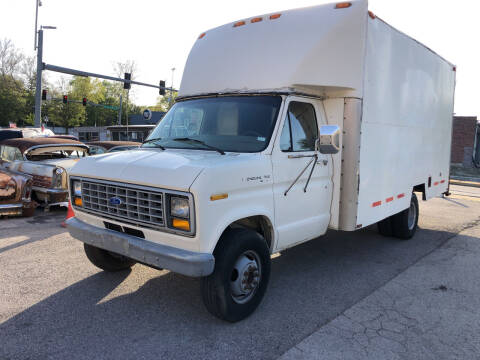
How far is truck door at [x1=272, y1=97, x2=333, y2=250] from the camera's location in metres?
4.19

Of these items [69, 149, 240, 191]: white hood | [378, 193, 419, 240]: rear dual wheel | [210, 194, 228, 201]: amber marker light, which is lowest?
[378, 193, 419, 240]: rear dual wheel

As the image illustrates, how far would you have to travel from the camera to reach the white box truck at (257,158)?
3.53m

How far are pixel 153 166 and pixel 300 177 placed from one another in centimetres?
165

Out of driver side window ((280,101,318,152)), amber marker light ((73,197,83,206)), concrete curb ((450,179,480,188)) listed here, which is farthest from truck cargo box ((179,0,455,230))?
concrete curb ((450,179,480,188))

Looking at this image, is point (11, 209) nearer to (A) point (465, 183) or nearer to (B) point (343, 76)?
(B) point (343, 76)

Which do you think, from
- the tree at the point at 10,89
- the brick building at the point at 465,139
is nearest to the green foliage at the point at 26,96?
the tree at the point at 10,89

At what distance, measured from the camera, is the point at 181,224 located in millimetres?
3438

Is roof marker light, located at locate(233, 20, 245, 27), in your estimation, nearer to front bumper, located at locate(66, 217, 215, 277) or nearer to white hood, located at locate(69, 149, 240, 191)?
white hood, located at locate(69, 149, 240, 191)

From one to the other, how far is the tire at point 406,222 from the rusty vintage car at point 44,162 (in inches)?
267

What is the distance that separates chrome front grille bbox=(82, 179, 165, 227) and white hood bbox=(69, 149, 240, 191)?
9cm

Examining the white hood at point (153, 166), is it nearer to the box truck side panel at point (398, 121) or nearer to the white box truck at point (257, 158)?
the white box truck at point (257, 158)

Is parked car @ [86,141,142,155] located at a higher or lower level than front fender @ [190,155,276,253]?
higher

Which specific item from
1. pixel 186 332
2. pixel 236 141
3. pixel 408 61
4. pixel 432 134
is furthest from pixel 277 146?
pixel 432 134

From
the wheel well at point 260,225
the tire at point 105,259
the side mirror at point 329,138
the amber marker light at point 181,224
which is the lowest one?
the tire at point 105,259
